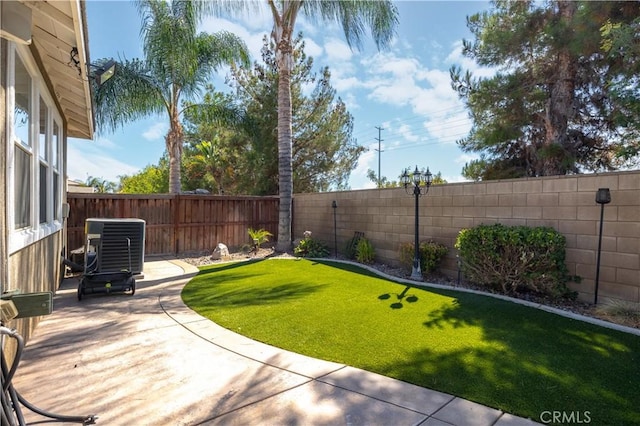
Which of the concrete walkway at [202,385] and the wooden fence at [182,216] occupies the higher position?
the wooden fence at [182,216]

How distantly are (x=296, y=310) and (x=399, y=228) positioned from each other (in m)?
4.41

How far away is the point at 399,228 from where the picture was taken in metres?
8.56

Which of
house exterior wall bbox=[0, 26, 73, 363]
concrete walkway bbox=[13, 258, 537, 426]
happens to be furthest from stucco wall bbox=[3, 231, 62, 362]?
concrete walkway bbox=[13, 258, 537, 426]

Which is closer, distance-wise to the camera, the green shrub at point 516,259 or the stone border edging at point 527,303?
the stone border edging at point 527,303

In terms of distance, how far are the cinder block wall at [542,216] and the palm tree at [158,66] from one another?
22.7ft

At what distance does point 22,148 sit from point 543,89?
38.9 feet

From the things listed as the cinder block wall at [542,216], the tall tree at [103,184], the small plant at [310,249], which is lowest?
the small plant at [310,249]

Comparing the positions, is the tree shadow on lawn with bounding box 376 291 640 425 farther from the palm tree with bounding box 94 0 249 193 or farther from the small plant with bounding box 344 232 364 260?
the palm tree with bounding box 94 0 249 193

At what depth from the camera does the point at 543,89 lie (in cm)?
1002

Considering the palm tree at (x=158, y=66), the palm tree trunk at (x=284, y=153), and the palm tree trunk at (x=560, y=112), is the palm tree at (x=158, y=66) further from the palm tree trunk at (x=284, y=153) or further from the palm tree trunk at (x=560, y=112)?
the palm tree trunk at (x=560, y=112)

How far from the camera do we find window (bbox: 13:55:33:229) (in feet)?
10.8

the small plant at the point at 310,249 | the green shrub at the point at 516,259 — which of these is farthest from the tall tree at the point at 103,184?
the green shrub at the point at 516,259

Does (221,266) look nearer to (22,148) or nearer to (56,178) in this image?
(56,178)

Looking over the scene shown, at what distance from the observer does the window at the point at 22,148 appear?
329cm
